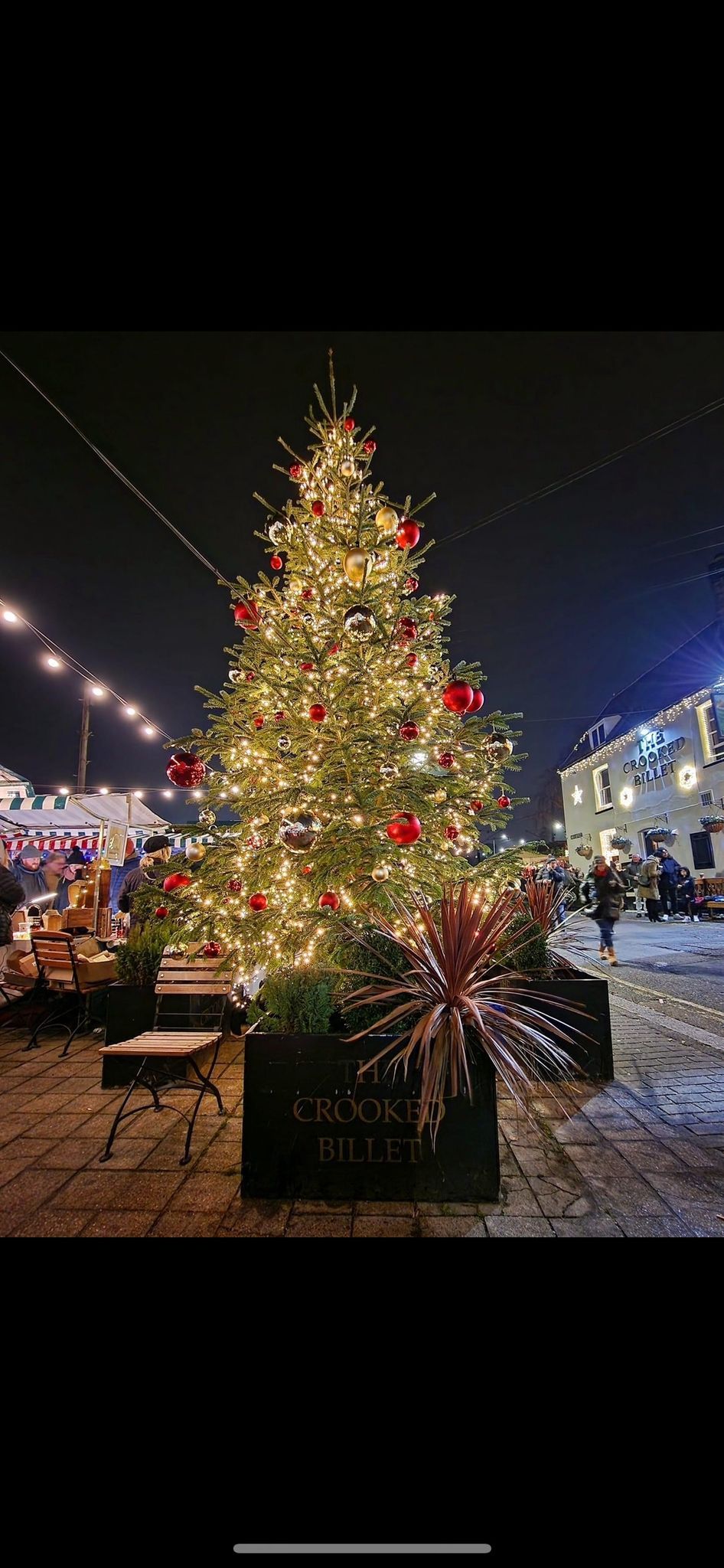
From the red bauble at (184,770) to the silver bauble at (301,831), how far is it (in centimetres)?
76

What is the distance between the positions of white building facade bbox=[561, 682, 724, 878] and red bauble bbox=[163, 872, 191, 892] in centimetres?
1493

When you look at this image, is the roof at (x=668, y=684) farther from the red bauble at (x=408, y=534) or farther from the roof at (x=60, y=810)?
the roof at (x=60, y=810)

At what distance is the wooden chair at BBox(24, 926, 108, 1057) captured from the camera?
14.8 ft

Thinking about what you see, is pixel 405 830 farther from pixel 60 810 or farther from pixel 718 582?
pixel 718 582

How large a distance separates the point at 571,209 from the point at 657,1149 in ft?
12.3

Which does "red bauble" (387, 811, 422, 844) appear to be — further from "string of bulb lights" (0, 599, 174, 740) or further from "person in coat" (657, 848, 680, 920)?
"person in coat" (657, 848, 680, 920)

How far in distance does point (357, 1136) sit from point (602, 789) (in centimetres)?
2441

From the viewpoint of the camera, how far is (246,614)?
14.1 feet

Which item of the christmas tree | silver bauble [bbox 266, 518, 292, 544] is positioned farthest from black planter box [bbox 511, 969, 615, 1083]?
silver bauble [bbox 266, 518, 292, 544]

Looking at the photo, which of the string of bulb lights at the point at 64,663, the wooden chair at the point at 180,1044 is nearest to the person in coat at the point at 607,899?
the wooden chair at the point at 180,1044

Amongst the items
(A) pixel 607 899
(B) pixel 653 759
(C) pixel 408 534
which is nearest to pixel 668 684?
(B) pixel 653 759

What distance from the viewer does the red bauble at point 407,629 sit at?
3.96 meters

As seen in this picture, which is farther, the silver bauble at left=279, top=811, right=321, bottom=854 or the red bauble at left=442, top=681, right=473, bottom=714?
the red bauble at left=442, top=681, right=473, bottom=714
